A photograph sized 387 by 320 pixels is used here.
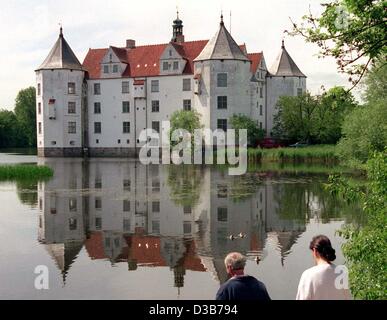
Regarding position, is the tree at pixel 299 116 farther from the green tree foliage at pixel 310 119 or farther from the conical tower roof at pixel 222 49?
the conical tower roof at pixel 222 49

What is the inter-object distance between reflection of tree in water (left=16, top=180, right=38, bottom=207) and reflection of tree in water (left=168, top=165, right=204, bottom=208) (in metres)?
5.93

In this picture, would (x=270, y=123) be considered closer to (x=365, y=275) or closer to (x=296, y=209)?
(x=296, y=209)

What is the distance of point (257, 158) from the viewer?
160 feet

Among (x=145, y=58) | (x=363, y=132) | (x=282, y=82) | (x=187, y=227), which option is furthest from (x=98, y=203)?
(x=282, y=82)

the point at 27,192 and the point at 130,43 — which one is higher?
the point at 130,43

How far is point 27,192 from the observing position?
2684 cm

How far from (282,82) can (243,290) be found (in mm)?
61110

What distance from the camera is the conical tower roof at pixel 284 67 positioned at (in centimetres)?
6544

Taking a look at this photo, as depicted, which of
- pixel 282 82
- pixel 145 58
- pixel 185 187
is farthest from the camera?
pixel 282 82

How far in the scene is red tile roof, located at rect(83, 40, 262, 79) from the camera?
62.5 meters

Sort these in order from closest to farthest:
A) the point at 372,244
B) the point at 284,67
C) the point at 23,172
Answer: the point at 372,244 < the point at 23,172 < the point at 284,67

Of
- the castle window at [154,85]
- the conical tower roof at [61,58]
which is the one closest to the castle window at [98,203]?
the castle window at [154,85]

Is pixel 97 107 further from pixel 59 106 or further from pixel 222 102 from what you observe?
pixel 222 102

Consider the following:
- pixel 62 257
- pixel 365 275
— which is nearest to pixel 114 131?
pixel 62 257
